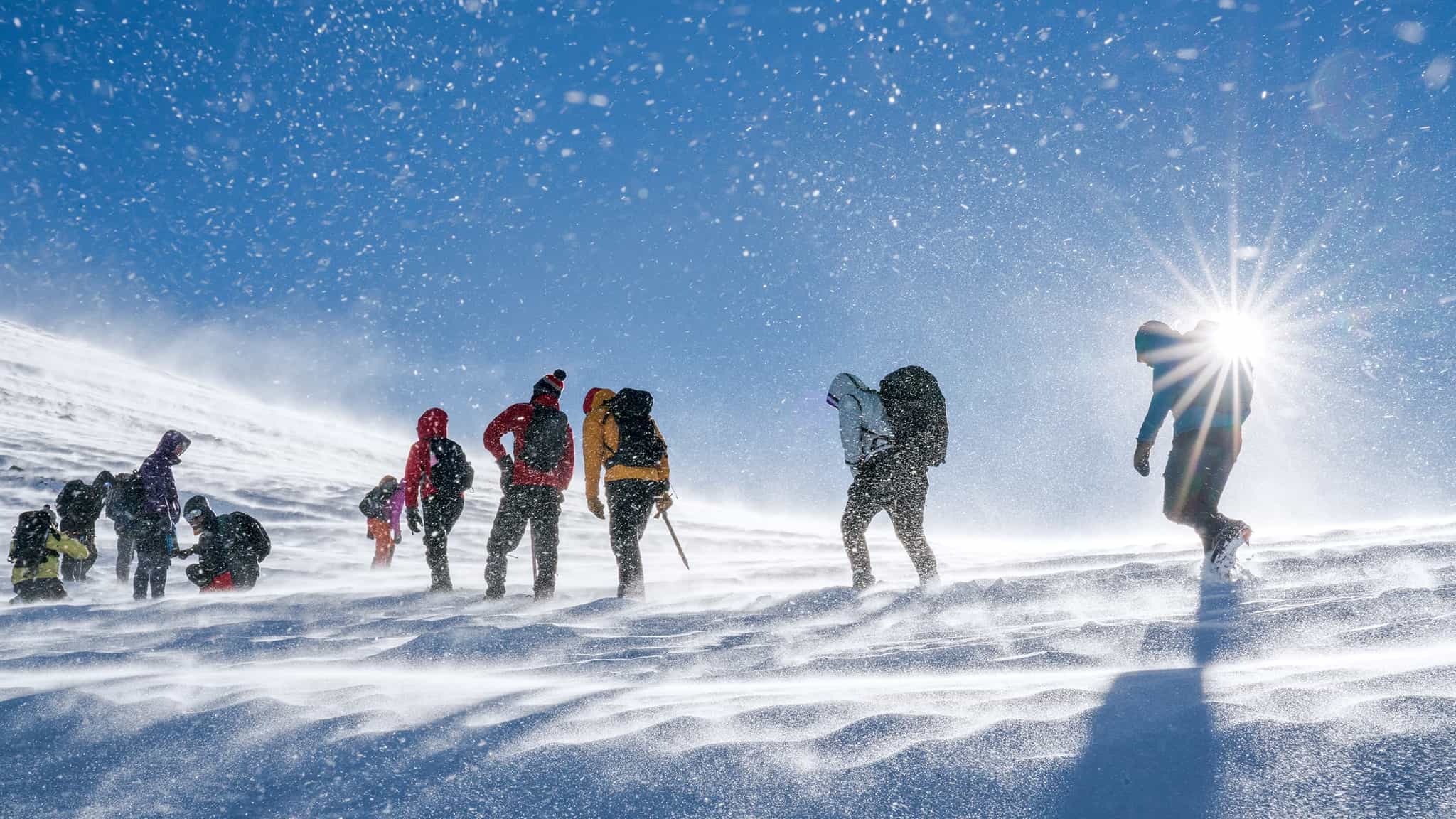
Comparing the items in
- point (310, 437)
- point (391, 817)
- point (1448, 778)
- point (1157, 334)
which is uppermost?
point (310, 437)

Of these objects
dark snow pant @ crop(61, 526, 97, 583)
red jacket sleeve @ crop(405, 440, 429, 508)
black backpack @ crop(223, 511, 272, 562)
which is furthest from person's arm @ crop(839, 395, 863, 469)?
dark snow pant @ crop(61, 526, 97, 583)

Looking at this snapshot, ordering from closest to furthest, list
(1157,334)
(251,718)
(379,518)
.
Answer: (251,718) → (1157,334) → (379,518)

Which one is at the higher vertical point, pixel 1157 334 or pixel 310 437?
pixel 310 437

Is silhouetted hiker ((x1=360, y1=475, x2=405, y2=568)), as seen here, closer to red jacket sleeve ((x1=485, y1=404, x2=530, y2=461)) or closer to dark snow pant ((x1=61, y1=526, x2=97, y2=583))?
dark snow pant ((x1=61, y1=526, x2=97, y2=583))

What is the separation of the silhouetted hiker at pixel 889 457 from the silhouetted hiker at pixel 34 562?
7709 millimetres

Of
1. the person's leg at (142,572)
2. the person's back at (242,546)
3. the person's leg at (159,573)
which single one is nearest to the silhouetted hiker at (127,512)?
the person's leg at (142,572)

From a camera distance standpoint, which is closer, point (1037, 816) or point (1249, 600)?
point (1037, 816)

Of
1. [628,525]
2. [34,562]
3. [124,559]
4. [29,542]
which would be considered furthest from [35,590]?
[628,525]

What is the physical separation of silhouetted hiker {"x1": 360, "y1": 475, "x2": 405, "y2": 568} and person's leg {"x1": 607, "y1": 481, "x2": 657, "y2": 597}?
7.54m

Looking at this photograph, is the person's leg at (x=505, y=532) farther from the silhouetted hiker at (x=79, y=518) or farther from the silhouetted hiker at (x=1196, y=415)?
the silhouetted hiker at (x=79, y=518)

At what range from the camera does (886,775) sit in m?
2.13

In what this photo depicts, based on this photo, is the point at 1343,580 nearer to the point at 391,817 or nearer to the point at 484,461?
the point at 391,817

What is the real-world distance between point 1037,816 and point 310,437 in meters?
38.7

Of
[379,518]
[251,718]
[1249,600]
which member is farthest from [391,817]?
[379,518]
